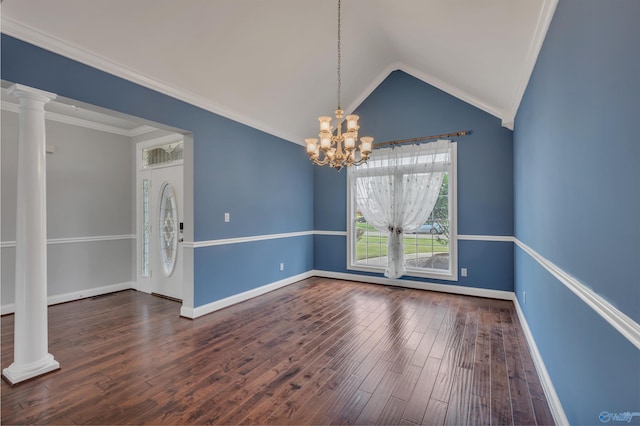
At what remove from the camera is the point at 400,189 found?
190 inches

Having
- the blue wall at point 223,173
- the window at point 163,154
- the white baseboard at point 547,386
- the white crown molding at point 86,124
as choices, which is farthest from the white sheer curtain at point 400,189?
the white crown molding at point 86,124

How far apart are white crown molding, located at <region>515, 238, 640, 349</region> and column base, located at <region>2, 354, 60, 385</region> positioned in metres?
3.50

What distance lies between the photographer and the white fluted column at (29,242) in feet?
7.18

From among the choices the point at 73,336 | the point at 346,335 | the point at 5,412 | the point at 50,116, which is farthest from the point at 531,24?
the point at 50,116

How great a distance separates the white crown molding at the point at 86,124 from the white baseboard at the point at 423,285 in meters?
4.02

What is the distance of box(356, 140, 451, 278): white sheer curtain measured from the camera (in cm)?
456

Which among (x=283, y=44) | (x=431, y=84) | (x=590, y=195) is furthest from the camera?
(x=431, y=84)

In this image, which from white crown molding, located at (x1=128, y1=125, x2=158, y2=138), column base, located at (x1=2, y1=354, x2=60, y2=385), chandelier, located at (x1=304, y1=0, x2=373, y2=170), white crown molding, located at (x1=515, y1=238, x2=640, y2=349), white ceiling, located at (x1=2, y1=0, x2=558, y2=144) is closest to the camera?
white crown molding, located at (x1=515, y1=238, x2=640, y2=349)

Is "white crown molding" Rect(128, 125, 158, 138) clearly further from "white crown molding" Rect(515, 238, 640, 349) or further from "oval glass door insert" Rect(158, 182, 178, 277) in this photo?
"white crown molding" Rect(515, 238, 640, 349)

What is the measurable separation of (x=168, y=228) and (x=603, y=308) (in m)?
4.84

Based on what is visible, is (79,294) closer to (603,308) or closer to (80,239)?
(80,239)

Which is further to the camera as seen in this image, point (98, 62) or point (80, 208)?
point (80, 208)

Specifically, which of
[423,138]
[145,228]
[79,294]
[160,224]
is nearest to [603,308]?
[423,138]

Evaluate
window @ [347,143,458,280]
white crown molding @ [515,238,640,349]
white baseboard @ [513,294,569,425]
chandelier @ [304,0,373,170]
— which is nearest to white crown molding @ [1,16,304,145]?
chandelier @ [304,0,373,170]
